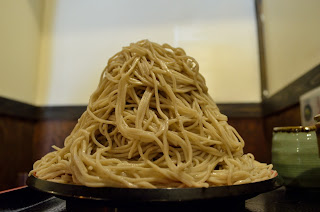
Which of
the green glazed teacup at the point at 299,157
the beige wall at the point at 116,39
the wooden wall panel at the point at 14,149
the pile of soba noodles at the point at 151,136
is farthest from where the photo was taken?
the beige wall at the point at 116,39

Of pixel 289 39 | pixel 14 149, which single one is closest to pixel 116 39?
pixel 14 149

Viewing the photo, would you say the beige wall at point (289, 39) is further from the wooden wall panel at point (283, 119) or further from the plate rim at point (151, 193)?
the plate rim at point (151, 193)

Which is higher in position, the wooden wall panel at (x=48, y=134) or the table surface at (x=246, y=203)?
the wooden wall panel at (x=48, y=134)

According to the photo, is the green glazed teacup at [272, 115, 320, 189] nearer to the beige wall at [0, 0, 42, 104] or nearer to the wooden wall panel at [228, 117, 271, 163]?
the wooden wall panel at [228, 117, 271, 163]

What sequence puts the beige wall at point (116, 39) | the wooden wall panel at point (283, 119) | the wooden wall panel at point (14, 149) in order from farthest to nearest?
the beige wall at point (116, 39), the wooden wall panel at point (14, 149), the wooden wall panel at point (283, 119)

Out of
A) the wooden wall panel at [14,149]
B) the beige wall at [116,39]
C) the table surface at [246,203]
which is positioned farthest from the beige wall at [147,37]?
the table surface at [246,203]

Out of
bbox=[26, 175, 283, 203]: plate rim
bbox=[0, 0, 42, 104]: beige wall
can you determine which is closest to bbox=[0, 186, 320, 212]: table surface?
bbox=[26, 175, 283, 203]: plate rim

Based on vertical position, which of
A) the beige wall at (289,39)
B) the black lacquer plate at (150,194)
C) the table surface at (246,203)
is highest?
the beige wall at (289,39)

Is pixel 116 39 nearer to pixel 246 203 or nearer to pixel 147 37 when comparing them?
pixel 147 37
